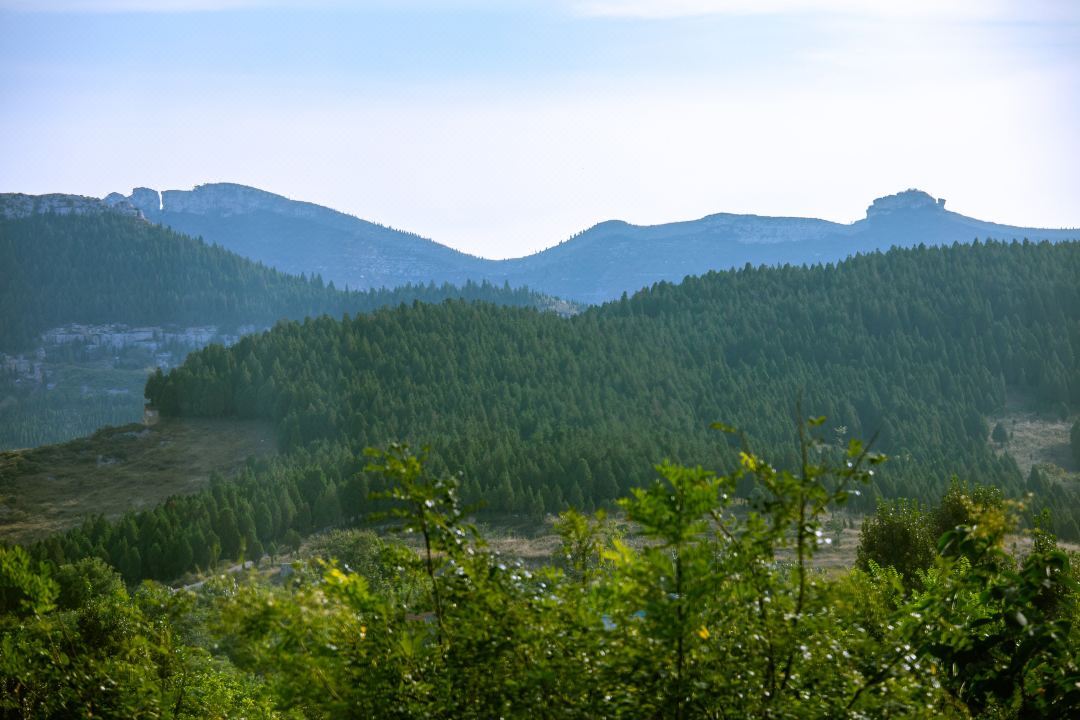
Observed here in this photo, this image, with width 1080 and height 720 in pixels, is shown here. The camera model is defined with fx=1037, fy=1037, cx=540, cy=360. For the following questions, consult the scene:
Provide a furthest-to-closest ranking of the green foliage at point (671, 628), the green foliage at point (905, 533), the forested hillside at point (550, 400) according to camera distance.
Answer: the forested hillside at point (550, 400)
the green foliage at point (905, 533)
the green foliage at point (671, 628)

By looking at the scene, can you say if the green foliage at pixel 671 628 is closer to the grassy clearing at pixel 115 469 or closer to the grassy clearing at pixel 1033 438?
the grassy clearing at pixel 115 469

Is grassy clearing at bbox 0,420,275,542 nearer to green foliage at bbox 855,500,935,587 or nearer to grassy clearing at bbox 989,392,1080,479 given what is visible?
green foliage at bbox 855,500,935,587

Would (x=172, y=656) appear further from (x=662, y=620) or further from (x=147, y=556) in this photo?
(x=147, y=556)

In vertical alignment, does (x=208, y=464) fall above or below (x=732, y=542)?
below

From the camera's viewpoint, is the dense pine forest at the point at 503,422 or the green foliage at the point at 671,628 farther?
the dense pine forest at the point at 503,422

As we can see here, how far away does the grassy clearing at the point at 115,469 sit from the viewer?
142 metres

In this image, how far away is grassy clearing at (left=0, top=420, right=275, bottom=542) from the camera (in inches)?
5571

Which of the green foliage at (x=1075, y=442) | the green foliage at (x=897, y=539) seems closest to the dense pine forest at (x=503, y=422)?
the green foliage at (x=1075, y=442)

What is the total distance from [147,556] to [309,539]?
18.4 m

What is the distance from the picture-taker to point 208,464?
16050cm

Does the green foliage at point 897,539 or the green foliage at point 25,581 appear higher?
the green foliage at point 25,581

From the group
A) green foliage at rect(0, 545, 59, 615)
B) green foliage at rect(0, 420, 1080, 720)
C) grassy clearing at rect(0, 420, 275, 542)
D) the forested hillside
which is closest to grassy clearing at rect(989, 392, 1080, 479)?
the forested hillside

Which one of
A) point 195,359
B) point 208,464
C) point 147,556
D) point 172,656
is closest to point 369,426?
point 208,464

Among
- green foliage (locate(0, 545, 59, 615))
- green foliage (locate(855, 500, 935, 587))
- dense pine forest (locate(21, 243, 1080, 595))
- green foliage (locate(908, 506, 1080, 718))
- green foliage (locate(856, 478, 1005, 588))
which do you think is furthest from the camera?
dense pine forest (locate(21, 243, 1080, 595))
